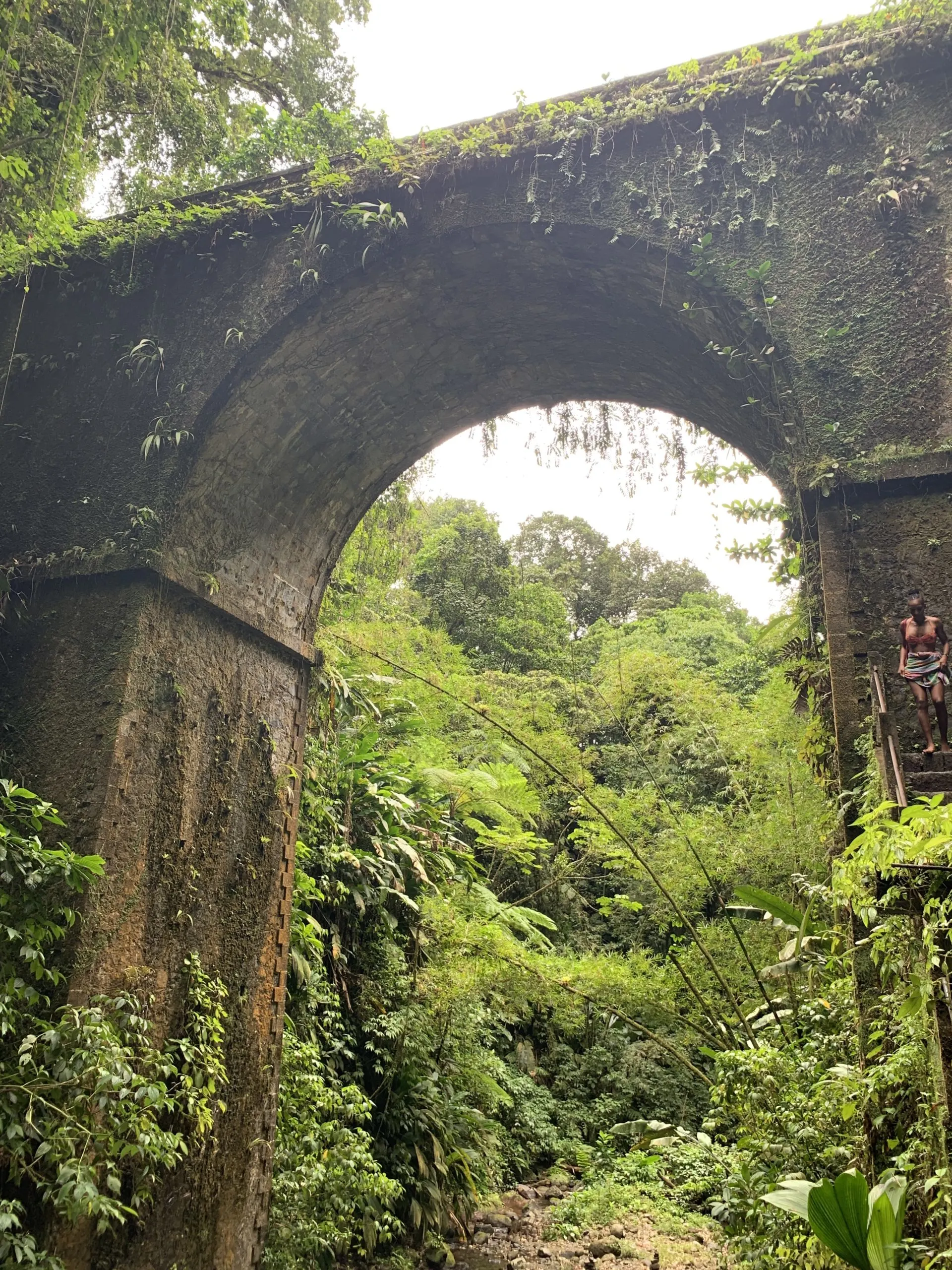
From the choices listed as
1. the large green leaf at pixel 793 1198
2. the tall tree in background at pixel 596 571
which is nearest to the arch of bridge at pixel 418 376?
the large green leaf at pixel 793 1198

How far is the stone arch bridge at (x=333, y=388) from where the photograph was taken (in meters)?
4.45

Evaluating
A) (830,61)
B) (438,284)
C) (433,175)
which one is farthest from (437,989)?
(830,61)

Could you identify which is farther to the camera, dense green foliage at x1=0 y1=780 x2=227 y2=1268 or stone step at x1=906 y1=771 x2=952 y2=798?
dense green foliage at x1=0 y1=780 x2=227 y2=1268

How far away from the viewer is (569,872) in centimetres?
1379

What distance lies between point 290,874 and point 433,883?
104 inches

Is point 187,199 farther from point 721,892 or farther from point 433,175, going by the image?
point 721,892

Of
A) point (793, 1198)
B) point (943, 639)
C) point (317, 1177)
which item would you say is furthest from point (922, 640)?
point (317, 1177)

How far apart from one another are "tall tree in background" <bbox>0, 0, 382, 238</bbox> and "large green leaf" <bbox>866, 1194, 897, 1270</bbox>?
5827mm

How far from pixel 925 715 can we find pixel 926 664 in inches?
8.5

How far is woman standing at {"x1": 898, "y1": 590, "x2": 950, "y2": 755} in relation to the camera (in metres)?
3.59

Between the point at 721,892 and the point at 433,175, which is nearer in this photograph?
the point at 433,175

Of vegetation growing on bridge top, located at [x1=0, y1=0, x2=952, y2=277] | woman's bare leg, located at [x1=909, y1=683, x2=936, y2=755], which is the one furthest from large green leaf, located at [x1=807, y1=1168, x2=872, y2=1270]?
vegetation growing on bridge top, located at [x1=0, y1=0, x2=952, y2=277]

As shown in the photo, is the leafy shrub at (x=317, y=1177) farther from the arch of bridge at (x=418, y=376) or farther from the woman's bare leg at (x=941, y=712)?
the woman's bare leg at (x=941, y=712)

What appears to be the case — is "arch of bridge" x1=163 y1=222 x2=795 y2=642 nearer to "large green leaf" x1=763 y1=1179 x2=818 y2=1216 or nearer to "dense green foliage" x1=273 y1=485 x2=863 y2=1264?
"dense green foliage" x1=273 y1=485 x2=863 y2=1264
